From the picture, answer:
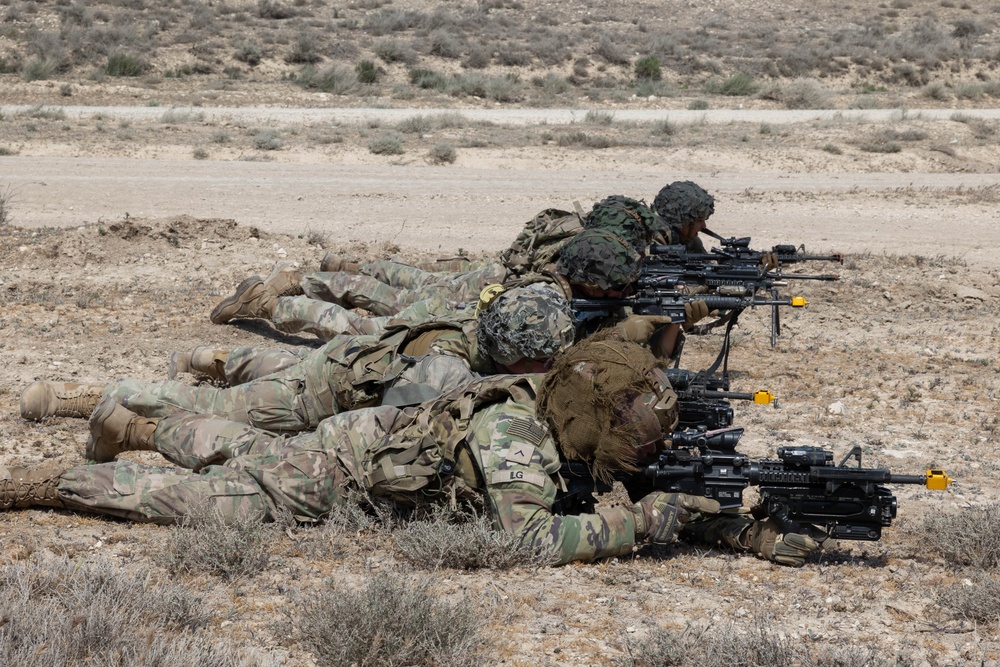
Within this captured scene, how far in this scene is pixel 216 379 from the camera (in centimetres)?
718

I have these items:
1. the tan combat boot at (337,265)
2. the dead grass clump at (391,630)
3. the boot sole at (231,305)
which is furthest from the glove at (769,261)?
the dead grass clump at (391,630)

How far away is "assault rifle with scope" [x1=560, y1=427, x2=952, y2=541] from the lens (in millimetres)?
4590

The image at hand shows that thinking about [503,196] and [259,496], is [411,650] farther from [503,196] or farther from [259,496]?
[503,196]

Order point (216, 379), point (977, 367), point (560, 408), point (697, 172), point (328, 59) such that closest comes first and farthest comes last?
point (560, 408) < point (216, 379) < point (977, 367) < point (697, 172) < point (328, 59)

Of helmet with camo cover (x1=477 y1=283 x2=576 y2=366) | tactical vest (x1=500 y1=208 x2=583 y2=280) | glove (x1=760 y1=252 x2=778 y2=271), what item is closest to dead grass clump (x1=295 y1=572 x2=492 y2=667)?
helmet with camo cover (x1=477 y1=283 x2=576 y2=366)

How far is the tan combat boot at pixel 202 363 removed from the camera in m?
6.98

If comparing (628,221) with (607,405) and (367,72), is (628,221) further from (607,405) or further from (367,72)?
(367,72)

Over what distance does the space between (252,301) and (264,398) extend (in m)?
2.89

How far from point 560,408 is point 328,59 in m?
26.7

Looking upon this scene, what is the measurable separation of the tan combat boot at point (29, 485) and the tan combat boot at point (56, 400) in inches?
53.9

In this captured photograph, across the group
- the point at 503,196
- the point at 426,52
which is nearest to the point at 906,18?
the point at 426,52

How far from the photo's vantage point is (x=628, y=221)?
7621 mm

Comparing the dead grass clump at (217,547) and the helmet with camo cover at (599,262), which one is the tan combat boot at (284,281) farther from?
the dead grass clump at (217,547)

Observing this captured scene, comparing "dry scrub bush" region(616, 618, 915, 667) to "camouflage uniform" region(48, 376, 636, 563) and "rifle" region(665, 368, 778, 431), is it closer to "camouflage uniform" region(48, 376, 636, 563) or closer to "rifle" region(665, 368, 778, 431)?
"camouflage uniform" region(48, 376, 636, 563)
